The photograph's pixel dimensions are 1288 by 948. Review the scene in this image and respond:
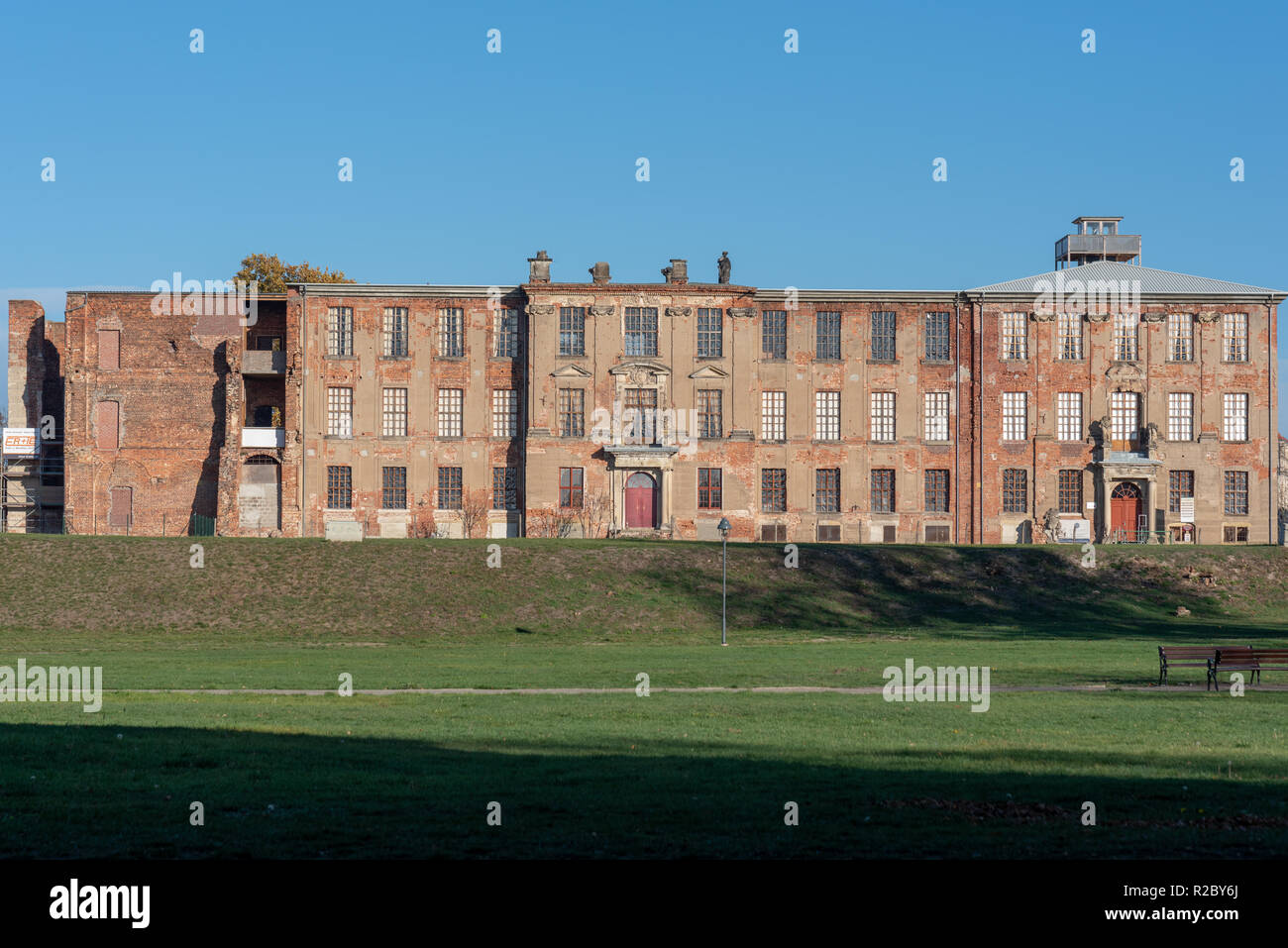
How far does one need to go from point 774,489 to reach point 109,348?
33284 mm

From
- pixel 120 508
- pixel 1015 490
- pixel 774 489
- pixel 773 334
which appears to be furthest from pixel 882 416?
pixel 120 508

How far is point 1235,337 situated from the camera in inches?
2579

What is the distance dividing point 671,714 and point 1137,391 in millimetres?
50406

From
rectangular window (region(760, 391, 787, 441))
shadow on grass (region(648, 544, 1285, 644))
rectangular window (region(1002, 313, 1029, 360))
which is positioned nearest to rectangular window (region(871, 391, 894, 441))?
rectangular window (region(760, 391, 787, 441))

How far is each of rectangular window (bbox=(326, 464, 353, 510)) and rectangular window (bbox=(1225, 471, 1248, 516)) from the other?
41.6 metres

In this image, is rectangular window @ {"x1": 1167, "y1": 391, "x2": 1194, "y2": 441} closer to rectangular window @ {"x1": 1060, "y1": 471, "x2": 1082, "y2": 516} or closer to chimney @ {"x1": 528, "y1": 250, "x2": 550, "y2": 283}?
rectangular window @ {"x1": 1060, "y1": 471, "x2": 1082, "y2": 516}

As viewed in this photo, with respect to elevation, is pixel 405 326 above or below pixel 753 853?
above

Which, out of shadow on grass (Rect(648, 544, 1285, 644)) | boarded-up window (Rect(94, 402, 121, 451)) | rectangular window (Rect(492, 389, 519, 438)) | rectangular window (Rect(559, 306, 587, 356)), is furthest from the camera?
boarded-up window (Rect(94, 402, 121, 451))

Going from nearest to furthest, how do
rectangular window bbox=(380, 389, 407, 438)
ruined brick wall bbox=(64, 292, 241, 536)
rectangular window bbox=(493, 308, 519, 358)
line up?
rectangular window bbox=(380, 389, 407, 438) < rectangular window bbox=(493, 308, 519, 358) < ruined brick wall bbox=(64, 292, 241, 536)

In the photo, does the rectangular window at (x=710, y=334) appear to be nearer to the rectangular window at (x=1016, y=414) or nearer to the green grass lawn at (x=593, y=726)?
the rectangular window at (x=1016, y=414)

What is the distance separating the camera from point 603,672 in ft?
94.1

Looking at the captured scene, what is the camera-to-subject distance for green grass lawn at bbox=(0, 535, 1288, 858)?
1215 cm
